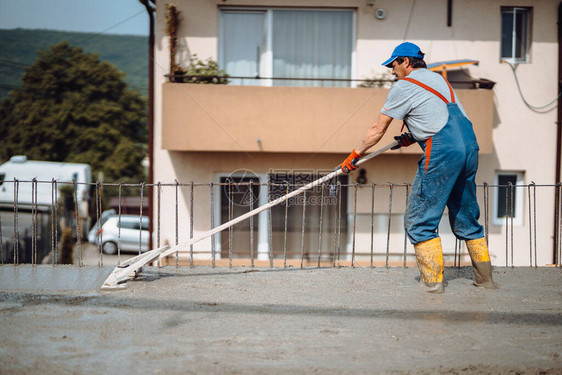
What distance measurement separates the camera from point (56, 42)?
6316 centimetres

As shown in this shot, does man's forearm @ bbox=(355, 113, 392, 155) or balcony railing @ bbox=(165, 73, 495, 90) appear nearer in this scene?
man's forearm @ bbox=(355, 113, 392, 155)

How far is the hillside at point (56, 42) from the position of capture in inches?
2232

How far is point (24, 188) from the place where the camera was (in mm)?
29812

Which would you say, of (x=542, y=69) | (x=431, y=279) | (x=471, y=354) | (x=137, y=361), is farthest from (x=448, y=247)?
(x=137, y=361)

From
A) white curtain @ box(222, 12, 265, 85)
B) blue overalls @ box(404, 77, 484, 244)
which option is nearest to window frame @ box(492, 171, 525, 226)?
white curtain @ box(222, 12, 265, 85)

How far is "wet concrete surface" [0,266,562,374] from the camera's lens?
11.0ft

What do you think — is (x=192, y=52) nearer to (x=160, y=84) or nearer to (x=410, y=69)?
(x=160, y=84)

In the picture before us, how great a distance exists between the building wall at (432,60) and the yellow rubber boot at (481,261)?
6.70 m

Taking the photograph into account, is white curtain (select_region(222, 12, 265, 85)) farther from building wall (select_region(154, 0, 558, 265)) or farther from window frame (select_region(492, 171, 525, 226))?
window frame (select_region(492, 171, 525, 226))

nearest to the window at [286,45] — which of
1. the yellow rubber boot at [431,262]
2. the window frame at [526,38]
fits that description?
the window frame at [526,38]

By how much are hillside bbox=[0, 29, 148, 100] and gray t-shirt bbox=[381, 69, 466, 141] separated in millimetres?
45346

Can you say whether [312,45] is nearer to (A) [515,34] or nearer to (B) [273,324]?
(A) [515,34]

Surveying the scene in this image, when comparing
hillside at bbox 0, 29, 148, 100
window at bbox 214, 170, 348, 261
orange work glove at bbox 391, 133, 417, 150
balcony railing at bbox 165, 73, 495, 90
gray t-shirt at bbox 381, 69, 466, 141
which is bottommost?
window at bbox 214, 170, 348, 261

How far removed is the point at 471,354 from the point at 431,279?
4.88 feet
